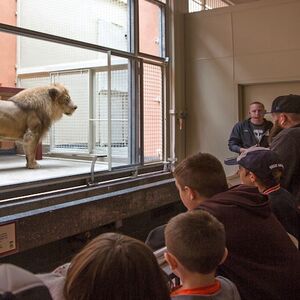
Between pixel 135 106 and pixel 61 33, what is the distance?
52.8 inches

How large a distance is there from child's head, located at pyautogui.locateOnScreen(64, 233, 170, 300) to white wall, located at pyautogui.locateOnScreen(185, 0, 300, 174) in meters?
4.54

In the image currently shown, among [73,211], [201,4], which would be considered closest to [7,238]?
[73,211]

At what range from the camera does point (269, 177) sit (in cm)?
204

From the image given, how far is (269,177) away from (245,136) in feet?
9.18

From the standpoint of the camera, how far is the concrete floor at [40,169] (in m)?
3.59

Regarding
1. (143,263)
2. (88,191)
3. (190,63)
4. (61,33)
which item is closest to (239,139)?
(190,63)

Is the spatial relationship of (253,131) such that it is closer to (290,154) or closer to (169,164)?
(169,164)

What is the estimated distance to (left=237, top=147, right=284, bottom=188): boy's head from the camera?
2.03 m

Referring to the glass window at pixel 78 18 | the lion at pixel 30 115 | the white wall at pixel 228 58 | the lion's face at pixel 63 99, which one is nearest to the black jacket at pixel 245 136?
the white wall at pixel 228 58

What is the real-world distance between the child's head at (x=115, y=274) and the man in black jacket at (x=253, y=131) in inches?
153

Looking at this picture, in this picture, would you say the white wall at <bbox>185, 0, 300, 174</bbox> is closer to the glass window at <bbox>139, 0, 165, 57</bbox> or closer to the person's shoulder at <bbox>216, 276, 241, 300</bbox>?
the glass window at <bbox>139, 0, 165, 57</bbox>

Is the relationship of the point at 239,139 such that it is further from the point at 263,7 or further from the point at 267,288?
the point at 267,288

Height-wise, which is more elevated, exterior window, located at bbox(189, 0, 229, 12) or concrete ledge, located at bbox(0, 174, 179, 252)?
exterior window, located at bbox(189, 0, 229, 12)

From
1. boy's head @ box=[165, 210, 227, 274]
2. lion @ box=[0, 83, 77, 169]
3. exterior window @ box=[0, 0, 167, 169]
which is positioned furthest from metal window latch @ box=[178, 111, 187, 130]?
boy's head @ box=[165, 210, 227, 274]
